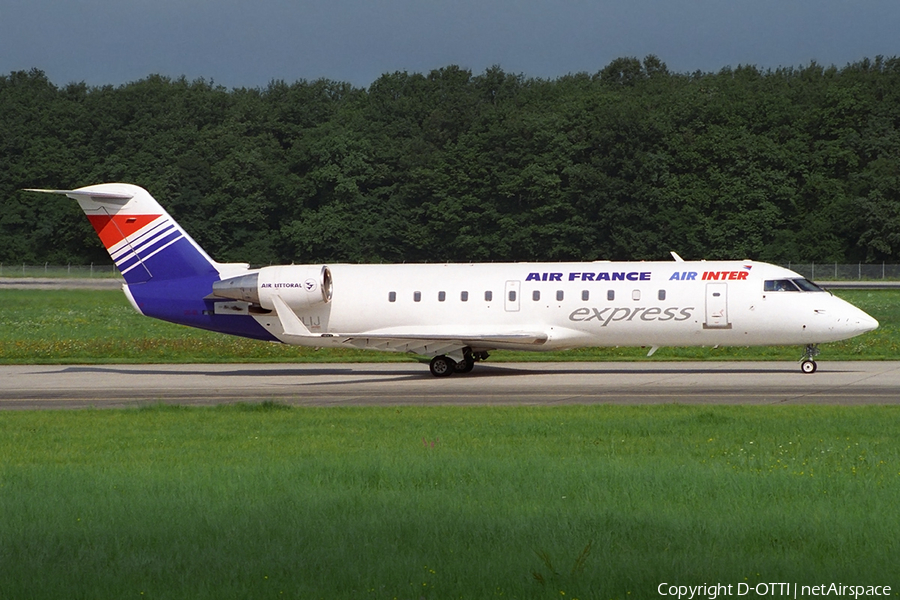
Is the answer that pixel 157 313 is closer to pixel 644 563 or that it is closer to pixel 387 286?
pixel 387 286

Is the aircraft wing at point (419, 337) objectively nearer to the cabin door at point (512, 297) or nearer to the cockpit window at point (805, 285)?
the cabin door at point (512, 297)

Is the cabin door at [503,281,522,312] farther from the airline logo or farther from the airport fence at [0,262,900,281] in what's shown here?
the airport fence at [0,262,900,281]

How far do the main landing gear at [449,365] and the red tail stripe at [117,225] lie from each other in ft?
29.5

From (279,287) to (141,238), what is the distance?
14.7 ft

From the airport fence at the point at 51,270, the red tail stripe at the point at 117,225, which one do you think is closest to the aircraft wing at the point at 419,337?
the red tail stripe at the point at 117,225

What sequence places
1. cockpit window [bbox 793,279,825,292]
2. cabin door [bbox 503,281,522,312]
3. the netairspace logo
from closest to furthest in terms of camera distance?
the netairspace logo
cockpit window [bbox 793,279,825,292]
cabin door [bbox 503,281,522,312]

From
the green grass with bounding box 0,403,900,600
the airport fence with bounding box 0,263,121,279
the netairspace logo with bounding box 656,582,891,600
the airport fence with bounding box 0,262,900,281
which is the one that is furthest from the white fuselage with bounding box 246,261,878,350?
the airport fence with bounding box 0,263,121,279

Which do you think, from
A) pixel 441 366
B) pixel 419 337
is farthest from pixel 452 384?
pixel 441 366

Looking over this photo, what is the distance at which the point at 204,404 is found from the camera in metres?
23.8

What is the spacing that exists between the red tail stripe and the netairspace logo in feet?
84.7

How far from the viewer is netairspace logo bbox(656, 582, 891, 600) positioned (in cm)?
794

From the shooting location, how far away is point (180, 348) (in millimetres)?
38312

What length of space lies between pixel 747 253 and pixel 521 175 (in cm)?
1909

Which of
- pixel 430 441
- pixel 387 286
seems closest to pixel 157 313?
pixel 387 286
